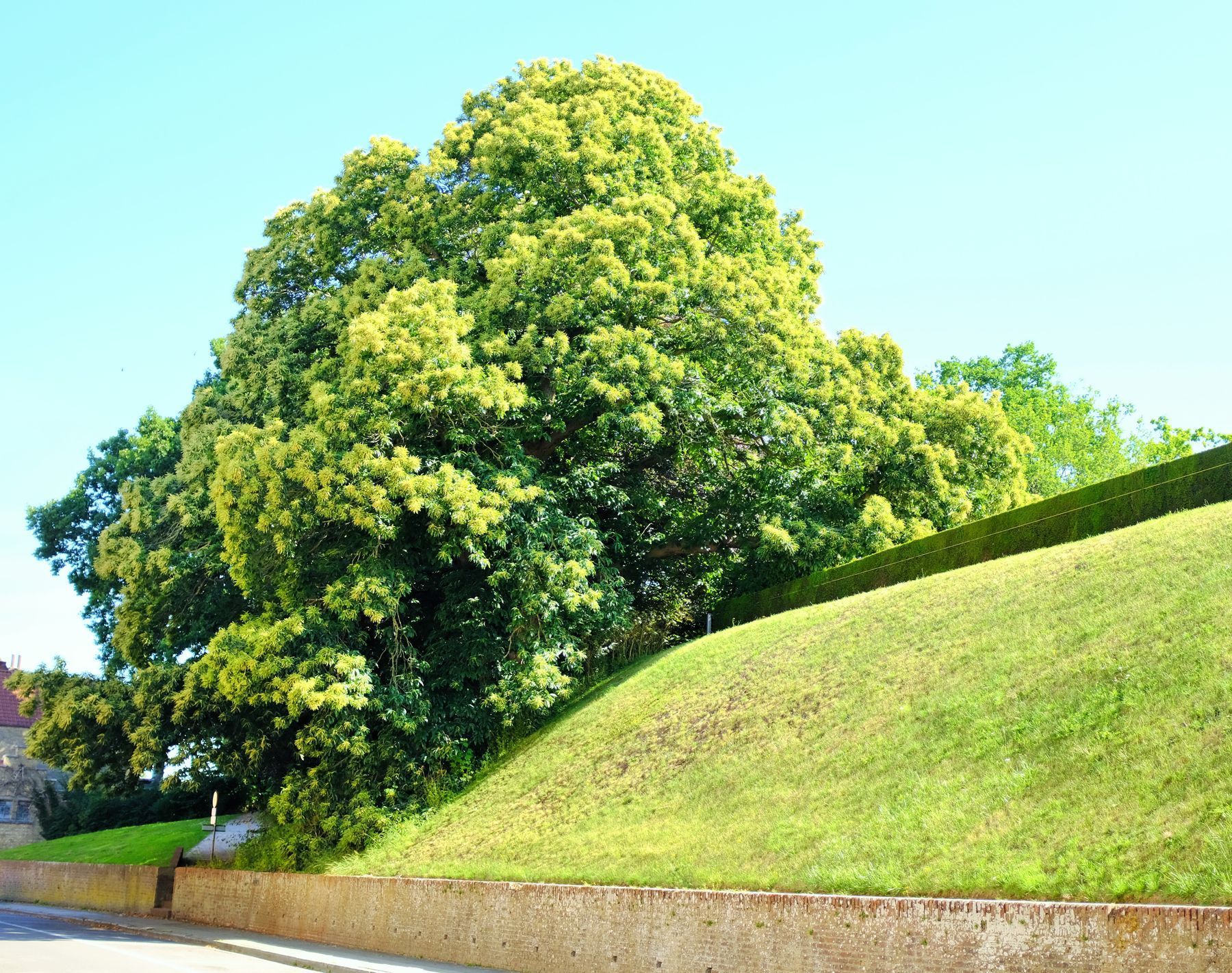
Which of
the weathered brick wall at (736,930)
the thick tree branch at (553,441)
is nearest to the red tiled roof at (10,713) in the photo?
the thick tree branch at (553,441)

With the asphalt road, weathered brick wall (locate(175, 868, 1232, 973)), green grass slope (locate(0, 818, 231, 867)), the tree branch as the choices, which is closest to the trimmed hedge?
the tree branch

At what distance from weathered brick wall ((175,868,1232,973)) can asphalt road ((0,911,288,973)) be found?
7.44ft

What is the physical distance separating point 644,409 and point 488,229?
6.23m

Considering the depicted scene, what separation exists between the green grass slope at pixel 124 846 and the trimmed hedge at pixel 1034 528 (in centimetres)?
1800

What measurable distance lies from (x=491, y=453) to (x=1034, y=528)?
12.0 meters

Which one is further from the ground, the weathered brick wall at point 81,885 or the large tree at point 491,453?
the large tree at point 491,453

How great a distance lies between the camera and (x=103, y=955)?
728 inches

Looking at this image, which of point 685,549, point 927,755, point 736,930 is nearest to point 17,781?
point 685,549

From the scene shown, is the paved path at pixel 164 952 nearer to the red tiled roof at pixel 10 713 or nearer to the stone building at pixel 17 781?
the stone building at pixel 17 781

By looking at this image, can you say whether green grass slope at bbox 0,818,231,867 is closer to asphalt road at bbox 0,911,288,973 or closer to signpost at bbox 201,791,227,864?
signpost at bbox 201,791,227,864

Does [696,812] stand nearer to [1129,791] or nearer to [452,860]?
[452,860]

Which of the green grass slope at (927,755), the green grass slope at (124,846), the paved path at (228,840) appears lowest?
the green grass slope at (124,846)

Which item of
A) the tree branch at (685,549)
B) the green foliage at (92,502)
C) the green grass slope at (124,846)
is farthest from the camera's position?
the green foliage at (92,502)

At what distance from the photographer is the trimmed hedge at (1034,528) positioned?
21734mm
